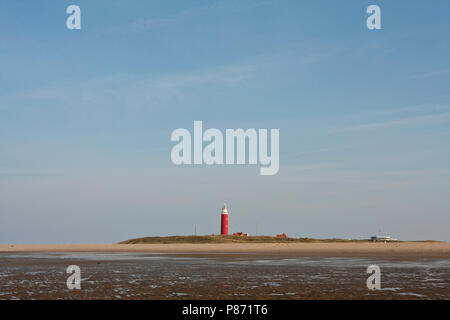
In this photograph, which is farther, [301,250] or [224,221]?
[224,221]

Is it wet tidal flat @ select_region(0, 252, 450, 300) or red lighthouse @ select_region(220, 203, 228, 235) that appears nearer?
wet tidal flat @ select_region(0, 252, 450, 300)

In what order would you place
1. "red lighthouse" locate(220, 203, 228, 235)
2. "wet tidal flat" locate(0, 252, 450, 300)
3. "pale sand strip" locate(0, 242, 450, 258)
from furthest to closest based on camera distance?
"red lighthouse" locate(220, 203, 228, 235) → "pale sand strip" locate(0, 242, 450, 258) → "wet tidal flat" locate(0, 252, 450, 300)

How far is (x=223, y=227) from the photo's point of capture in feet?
336

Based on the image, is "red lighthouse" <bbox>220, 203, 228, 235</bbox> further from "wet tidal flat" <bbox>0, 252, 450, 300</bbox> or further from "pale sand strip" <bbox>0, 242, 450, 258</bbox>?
"wet tidal flat" <bbox>0, 252, 450, 300</bbox>

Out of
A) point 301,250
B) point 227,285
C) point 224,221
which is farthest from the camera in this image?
point 224,221

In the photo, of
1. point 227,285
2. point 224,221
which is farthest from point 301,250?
point 227,285

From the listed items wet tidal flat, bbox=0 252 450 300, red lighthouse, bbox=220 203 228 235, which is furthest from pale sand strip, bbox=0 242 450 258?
wet tidal flat, bbox=0 252 450 300

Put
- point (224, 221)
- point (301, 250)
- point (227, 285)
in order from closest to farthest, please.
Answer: point (227, 285) → point (301, 250) → point (224, 221)

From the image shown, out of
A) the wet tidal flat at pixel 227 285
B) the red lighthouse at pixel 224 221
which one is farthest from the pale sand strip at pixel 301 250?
the wet tidal flat at pixel 227 285

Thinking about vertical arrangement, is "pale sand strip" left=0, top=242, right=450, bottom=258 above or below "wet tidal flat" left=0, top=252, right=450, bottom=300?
below

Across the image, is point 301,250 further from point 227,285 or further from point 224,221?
point 227,285
